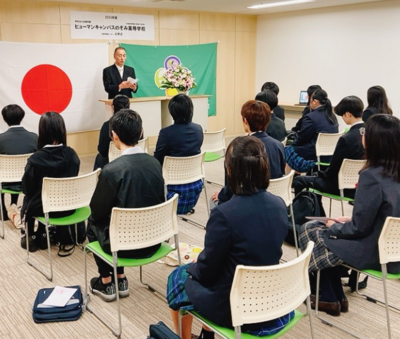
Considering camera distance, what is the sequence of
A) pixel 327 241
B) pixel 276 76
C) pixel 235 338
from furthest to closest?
pixel 276 76 < pixel 327 241 < pixel 235 338

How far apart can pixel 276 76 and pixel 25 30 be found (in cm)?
522

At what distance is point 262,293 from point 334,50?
765cm

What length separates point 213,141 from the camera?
17.6ft

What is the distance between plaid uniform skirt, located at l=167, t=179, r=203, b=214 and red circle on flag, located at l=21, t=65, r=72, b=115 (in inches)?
153

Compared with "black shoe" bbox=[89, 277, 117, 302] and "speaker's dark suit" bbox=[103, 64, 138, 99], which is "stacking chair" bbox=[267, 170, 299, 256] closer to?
"black shoe" bbox=[89, 277, 117, 302]

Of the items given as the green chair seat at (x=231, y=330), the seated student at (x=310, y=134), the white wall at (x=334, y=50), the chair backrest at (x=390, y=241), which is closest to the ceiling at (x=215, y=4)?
the white wall at (x=334, y=50)

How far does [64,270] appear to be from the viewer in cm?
362

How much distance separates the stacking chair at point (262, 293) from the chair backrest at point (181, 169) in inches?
85.9

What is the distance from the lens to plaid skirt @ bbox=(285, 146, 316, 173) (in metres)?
4.94

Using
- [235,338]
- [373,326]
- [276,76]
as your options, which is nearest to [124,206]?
[235,338]

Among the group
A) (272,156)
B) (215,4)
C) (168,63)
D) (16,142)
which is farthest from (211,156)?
(168,63)

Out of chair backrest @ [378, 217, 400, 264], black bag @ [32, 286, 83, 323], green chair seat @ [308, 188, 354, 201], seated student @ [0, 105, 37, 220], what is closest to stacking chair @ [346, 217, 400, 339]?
chair backrest @ [378, 217, 400, 264]

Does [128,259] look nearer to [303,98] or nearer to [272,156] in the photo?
[272,156]

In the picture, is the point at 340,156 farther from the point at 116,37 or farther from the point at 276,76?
the point at 276,76
